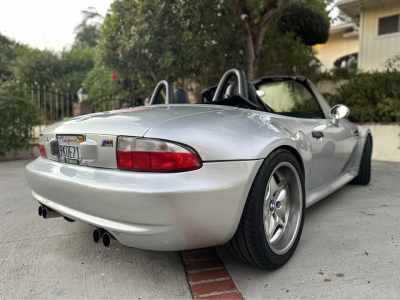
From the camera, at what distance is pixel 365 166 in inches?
161

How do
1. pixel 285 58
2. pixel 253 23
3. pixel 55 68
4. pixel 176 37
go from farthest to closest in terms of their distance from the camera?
pixel 55 68, pixel 285 58, pixel 253 23, pixel 176 37

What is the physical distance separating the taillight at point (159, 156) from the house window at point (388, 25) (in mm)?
10528

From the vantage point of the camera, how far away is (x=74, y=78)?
2027cm

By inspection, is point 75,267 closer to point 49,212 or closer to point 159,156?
point 49,212

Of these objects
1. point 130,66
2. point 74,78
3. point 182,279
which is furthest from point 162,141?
point 74,78

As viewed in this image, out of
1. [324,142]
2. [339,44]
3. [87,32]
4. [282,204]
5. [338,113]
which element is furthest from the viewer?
[87,32]

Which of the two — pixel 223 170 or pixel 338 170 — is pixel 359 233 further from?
pixel 223 170

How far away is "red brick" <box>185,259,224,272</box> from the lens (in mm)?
2127

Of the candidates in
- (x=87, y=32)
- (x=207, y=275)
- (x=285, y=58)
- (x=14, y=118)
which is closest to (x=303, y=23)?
(x=285, y=58)

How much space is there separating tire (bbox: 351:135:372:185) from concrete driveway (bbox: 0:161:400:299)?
1000mm

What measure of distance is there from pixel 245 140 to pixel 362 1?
397 inches

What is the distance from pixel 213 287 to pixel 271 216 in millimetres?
597

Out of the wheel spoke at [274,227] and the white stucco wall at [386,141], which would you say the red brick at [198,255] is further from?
the white stucco wall at [386,141]

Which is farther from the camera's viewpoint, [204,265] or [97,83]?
[97,83]
